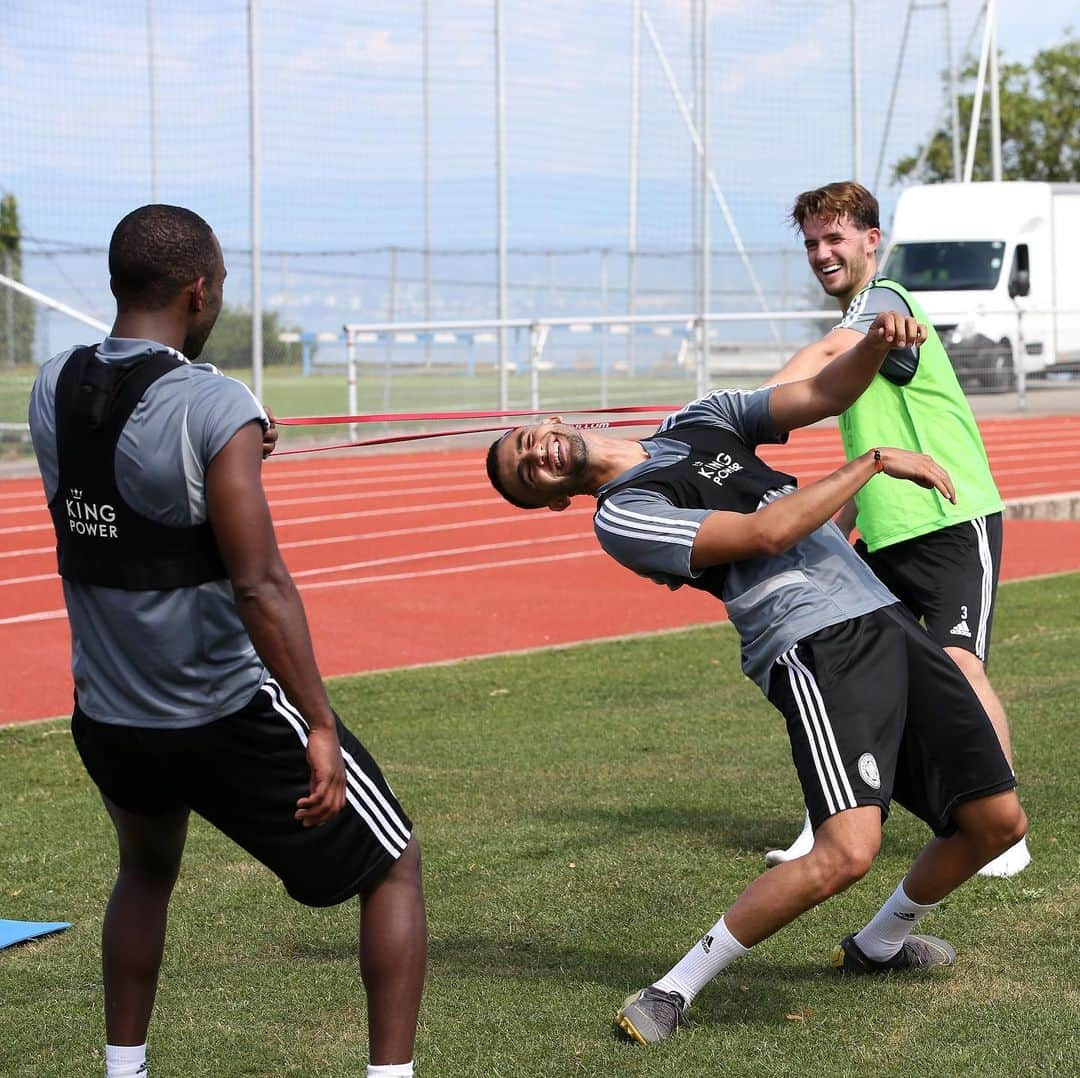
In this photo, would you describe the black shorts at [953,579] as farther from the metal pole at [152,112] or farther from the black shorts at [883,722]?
the metal pole at [152,112]

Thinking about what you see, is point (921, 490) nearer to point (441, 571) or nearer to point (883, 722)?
point (883, 722)

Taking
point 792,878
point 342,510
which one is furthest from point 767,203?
point 792,878

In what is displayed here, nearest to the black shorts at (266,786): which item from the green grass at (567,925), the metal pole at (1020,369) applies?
the green grass at (567,925)

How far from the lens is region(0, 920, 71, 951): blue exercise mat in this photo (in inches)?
204

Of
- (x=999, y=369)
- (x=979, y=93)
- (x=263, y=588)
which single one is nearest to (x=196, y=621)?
(x=263, y=588)

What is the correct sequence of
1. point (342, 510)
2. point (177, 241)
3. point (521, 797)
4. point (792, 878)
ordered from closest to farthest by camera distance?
point (177, 241)
point (792, 878)
point (521, 797)
point (342, 510)

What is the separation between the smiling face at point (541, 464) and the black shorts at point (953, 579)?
5.17 ft

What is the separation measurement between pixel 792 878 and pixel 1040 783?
2.83m

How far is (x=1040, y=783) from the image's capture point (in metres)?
6.64

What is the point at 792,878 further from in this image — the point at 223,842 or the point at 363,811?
the point at 223,842

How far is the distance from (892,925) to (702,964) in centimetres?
60

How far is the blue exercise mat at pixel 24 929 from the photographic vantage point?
5180mm

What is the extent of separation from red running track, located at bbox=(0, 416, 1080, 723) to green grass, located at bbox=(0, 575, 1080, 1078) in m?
2.28

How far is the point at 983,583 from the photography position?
544 centimetres
